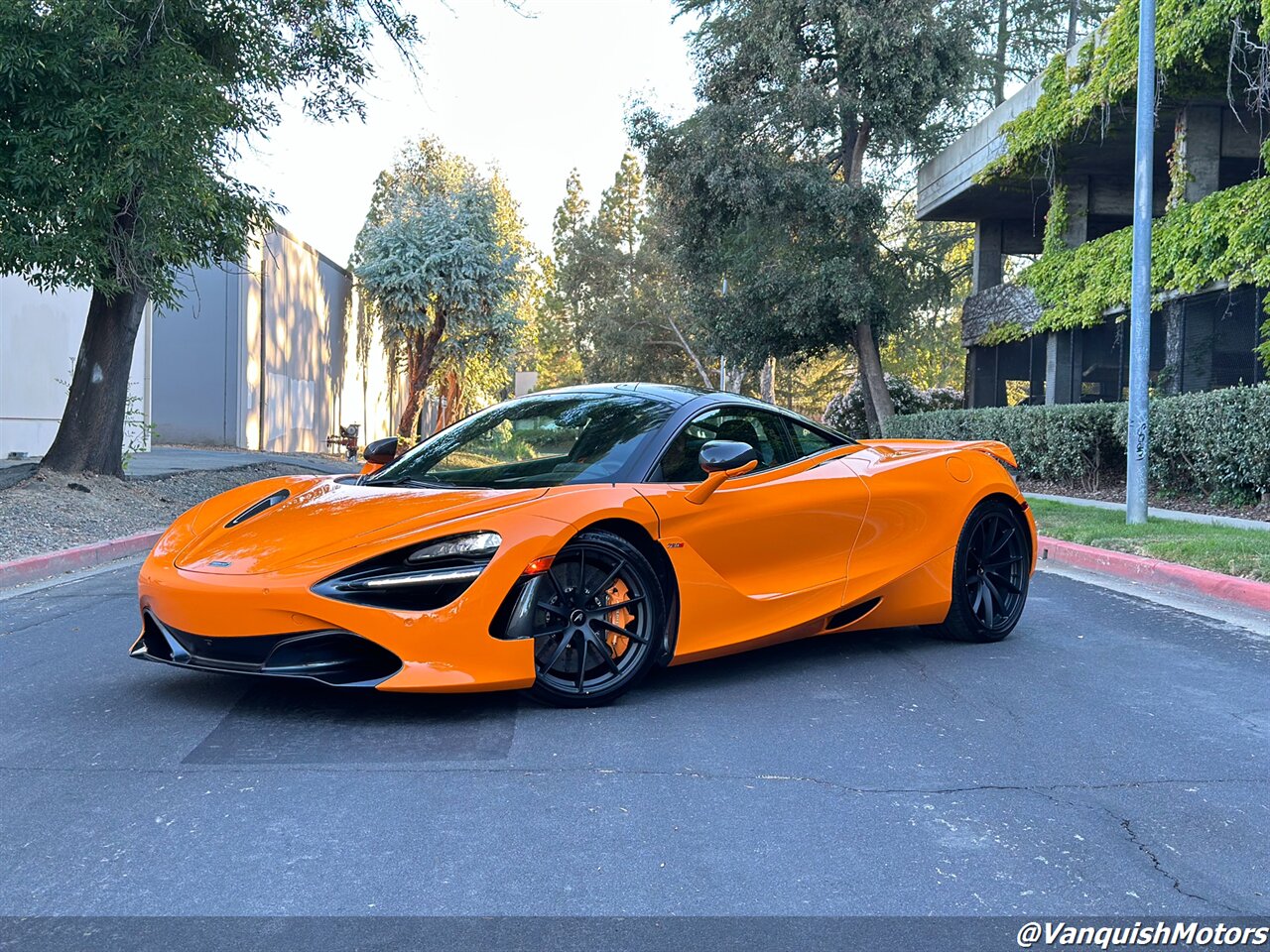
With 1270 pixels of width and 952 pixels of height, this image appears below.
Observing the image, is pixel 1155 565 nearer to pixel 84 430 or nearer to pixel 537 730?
pixel 537 730

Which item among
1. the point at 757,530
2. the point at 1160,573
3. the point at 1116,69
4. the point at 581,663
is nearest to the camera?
the point at 581,663

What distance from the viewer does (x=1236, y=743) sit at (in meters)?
4.43

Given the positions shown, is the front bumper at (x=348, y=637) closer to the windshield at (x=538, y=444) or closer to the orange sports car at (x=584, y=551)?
the orange sports car at (x=584, y=551)

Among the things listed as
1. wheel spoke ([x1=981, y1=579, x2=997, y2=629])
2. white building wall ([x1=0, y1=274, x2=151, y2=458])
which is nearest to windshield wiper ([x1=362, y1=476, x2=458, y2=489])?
wheel spoke ([x1=981, y1=579, x2=997, y2=629])

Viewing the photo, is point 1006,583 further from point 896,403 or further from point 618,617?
point 896,403

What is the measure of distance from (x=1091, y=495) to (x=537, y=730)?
573 inches

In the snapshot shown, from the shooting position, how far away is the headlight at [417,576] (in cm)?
423

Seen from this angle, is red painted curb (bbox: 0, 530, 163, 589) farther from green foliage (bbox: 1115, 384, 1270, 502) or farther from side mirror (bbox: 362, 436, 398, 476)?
green foliage (bbox: 1115, 384, 1270, 502)

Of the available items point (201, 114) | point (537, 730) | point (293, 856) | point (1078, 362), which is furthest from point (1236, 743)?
point (1078, 362)

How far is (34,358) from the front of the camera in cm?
2027

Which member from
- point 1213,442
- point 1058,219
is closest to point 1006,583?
point 1213,442

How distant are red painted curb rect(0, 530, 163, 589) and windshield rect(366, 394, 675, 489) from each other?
4.37 metres

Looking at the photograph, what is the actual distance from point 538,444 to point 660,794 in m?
2.10

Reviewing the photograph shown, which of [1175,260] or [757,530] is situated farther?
[1175,260]
